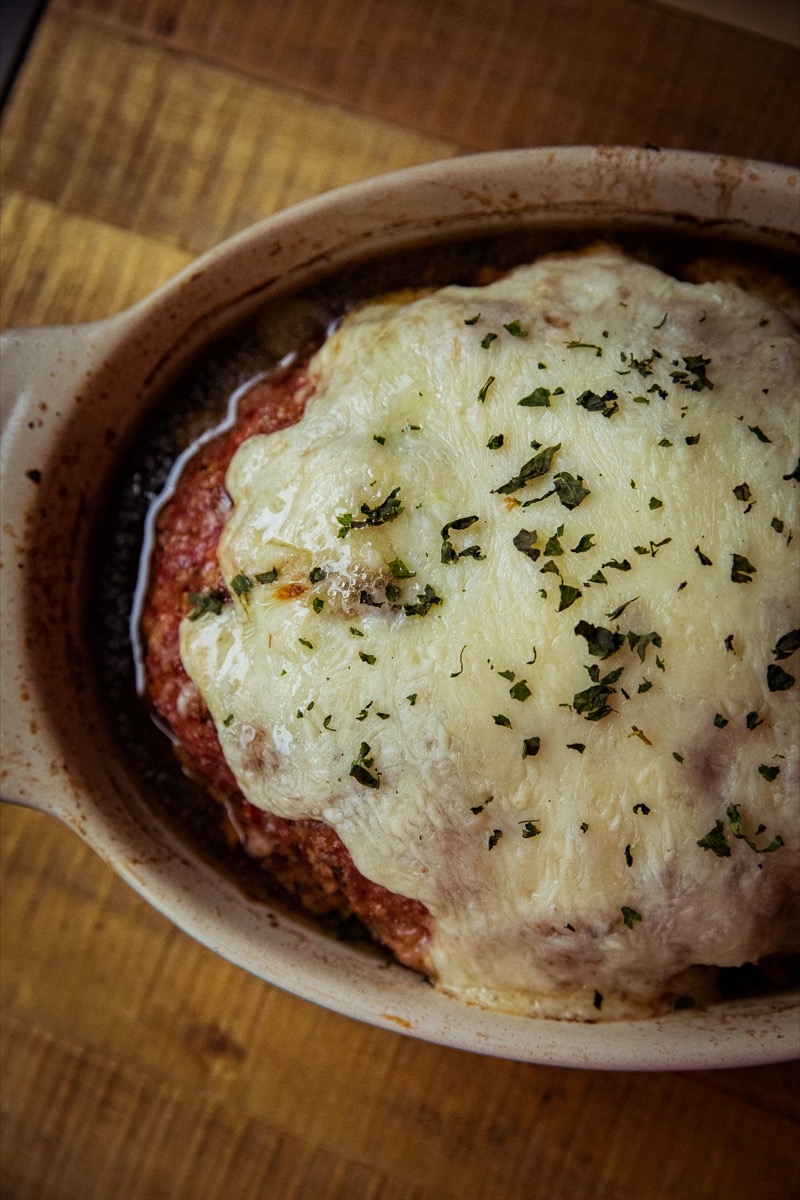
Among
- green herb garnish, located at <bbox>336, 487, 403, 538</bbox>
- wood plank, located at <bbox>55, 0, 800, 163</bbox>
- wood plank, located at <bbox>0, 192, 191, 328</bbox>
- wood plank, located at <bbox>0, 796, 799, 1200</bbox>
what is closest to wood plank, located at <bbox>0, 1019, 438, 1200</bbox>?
wood plank, located at <bbox>0, 796, 799, 1200</bbox>

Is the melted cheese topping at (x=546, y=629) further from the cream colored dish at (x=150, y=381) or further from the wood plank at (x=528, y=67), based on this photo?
the wood plank at (x=528, y=67)

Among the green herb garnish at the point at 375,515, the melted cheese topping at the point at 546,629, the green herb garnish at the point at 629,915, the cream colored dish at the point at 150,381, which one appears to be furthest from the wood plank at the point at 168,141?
the green herb garnish at the point at 629,915

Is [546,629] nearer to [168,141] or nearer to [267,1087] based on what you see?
[267,1087]

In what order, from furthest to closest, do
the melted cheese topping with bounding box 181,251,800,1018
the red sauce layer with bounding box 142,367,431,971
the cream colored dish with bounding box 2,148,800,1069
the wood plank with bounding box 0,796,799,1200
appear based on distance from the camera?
the wood plank with bounding box 0,796,799,1200 → the red sauce layer with bounding box 142,367,431,971 → the cream colored dish with bounding box 2,148,800,1069 → the melted cheese topping with bounding box 181,251,800,1018

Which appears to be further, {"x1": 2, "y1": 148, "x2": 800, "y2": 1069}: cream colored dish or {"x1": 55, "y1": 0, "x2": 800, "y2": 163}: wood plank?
{"x1": 55, "y1": 0, "x2": 800, "y2": 163}: wood plank

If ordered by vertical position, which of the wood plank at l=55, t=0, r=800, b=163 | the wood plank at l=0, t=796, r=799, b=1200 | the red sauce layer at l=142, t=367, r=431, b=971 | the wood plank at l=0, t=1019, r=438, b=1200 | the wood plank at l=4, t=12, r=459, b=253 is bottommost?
the wood plank at l=0, t=1019, r=438, b=1200

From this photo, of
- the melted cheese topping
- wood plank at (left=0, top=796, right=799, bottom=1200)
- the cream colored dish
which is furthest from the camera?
wood plank at (left=0, top=796, right=799, bottom=1200)

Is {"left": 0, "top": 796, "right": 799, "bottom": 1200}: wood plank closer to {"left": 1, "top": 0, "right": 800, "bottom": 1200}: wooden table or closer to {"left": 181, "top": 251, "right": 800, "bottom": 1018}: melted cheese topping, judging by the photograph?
{"left": 1, "top": 0, "right": 800, "bottom": 1200}: wooden table
